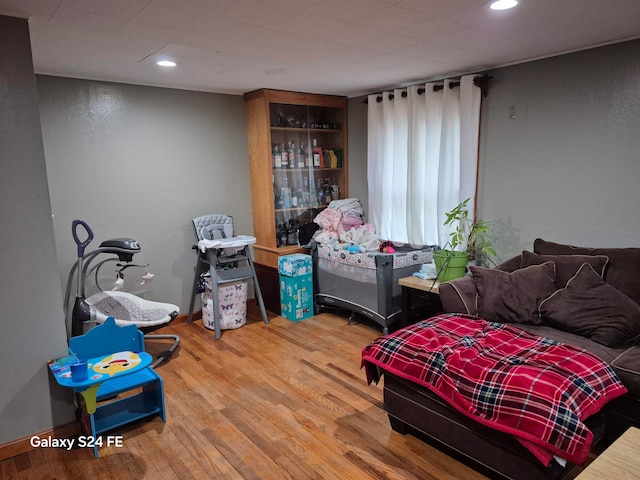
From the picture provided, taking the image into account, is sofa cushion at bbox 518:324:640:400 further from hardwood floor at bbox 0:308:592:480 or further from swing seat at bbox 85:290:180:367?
swing seat at bbox 85:290:180:367

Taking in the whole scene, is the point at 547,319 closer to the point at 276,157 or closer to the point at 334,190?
the point at 334,190

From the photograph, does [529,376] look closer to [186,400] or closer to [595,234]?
[595,234]

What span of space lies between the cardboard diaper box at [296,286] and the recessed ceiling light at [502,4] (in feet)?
8.79

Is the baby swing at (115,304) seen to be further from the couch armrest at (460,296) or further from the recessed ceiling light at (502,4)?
the recessed ceiling light at (502,4)

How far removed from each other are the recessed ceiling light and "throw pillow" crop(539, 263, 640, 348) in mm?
1618

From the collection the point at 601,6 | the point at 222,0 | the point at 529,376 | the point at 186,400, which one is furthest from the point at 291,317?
the point at 601,6

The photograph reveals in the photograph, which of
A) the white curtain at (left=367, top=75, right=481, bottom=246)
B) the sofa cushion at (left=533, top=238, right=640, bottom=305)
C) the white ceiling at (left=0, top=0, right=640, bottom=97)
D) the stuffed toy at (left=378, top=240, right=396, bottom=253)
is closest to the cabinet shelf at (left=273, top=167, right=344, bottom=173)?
the white curtain at (left=367, top=75, right=481, bottom=246)

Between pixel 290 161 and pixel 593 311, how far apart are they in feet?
10.2

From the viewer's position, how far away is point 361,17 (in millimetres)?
2158

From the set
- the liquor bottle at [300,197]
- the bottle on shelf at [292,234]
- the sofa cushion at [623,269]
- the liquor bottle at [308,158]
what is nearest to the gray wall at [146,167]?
the bottle on shelf at [292,234]

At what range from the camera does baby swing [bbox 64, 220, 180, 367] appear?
3102 mm

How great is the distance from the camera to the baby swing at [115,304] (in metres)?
3.10

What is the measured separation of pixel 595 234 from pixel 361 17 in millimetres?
2225

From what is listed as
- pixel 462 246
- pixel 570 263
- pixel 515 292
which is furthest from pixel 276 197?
pixel 570 263
